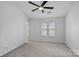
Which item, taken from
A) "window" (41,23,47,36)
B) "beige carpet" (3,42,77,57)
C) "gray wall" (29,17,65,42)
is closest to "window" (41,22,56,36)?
"window" (41,23,47,36)

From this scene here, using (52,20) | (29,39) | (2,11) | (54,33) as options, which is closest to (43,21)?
(52,20)

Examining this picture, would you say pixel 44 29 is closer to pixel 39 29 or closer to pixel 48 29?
pixel 48 29

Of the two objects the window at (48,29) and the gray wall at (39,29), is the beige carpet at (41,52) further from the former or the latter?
the window at (48,29)

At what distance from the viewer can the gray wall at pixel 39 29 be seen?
6994 millimetres

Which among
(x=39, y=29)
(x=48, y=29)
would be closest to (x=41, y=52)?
(x=48, y=29)

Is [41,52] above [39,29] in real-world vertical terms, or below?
below

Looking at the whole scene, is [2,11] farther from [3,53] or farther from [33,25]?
[33,25]

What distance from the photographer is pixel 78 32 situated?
3.79 meters

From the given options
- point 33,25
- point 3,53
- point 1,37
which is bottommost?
point 3,53

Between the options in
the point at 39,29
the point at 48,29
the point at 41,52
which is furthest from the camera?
the point at 39,29

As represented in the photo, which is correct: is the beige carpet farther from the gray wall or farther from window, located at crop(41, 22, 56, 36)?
window, located at crop(41, 22, 56, 36)

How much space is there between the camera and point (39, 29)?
24.8 ft

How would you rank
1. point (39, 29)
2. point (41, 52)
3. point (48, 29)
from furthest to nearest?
1. point (39, 29)
2. point (48, 29)
3. point (41, 52)

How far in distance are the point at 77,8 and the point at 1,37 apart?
392 centimetres
